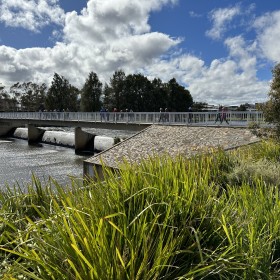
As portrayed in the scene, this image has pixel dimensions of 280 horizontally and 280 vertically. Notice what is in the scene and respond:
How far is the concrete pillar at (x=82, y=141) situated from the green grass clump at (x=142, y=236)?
3326 centimetres

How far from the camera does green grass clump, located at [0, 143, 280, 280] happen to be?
2016mm

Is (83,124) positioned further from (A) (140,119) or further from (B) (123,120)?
(A) (140,119)

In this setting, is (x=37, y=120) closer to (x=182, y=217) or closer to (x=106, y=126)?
(x=106, y=126)

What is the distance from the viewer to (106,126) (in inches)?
1294

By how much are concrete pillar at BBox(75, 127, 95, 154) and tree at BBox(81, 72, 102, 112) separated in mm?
38938

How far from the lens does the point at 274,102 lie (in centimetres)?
945

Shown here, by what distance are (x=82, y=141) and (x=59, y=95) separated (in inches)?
2209

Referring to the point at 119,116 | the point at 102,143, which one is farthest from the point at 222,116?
the point at 102,143

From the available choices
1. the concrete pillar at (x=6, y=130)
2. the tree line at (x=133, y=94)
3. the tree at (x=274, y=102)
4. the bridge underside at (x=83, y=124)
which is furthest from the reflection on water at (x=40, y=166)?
the tree line at (x=133, y=94)

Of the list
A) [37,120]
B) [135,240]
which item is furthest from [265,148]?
[37,120]

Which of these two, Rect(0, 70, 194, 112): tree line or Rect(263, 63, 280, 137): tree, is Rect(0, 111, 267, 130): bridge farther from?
Rect(0, 70, 194, 112): tree line

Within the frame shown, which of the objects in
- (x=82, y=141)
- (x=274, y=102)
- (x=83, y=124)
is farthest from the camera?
(x=82, y=141)

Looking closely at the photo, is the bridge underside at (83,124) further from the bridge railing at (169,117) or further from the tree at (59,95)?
the tree at (59,95)

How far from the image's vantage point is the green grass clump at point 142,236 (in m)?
2.02
